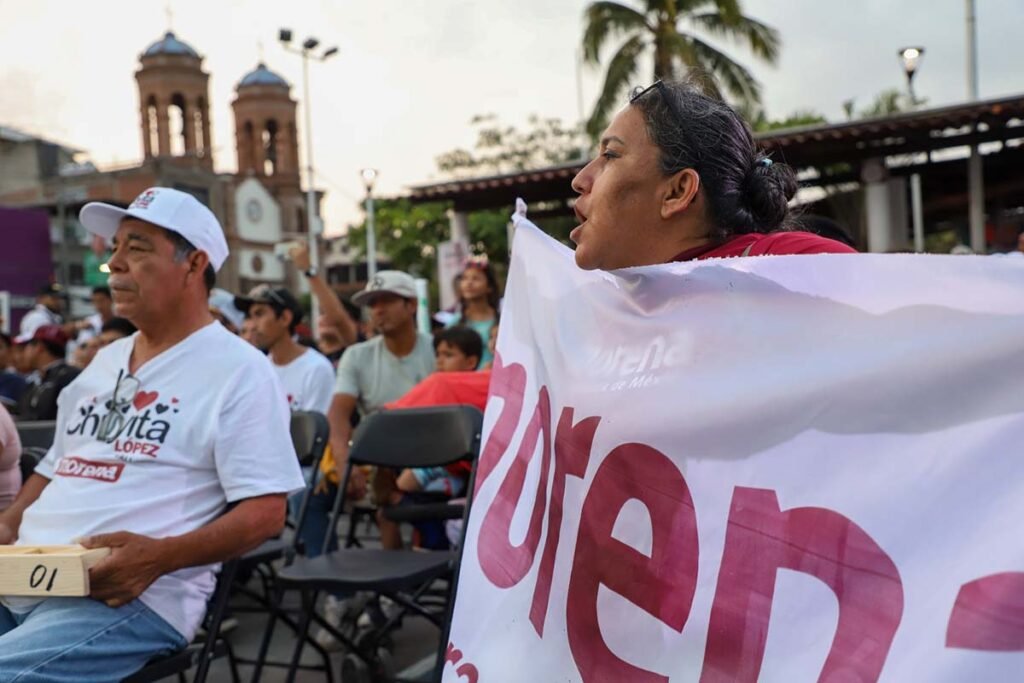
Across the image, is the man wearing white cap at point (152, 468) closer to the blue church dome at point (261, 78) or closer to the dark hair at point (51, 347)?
the dark hair at point (51, 347)

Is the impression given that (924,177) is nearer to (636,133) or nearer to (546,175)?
(546,175)

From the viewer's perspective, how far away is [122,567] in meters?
2.32

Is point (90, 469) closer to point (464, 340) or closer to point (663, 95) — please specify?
point (663, 95)

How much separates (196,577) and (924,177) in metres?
15.2

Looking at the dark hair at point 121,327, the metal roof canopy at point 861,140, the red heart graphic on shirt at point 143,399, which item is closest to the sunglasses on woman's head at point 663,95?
the red heart graphic on shirt at point 143,399

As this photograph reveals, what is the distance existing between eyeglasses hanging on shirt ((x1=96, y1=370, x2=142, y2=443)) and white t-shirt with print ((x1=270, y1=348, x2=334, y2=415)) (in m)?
2.74

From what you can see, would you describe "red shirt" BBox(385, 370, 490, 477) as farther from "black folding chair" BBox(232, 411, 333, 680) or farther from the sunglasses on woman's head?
the sunglasses on woman's head

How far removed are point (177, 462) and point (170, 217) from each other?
71cm

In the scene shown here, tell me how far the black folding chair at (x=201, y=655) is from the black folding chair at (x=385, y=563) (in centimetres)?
45

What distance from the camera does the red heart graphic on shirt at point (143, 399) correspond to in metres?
2.66

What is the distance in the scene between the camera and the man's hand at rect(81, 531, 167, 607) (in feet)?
7.55

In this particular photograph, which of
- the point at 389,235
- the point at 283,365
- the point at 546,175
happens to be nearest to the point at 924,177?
the point at 546,175

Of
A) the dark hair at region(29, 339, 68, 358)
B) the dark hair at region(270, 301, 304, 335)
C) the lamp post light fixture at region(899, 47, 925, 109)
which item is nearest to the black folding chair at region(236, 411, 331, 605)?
the dark hair at region(270, 301, 304, 335)

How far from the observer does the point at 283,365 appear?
5.63 metres
